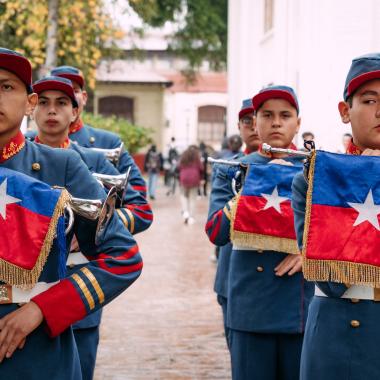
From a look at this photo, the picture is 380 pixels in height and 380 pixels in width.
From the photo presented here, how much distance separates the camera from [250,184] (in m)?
4.47

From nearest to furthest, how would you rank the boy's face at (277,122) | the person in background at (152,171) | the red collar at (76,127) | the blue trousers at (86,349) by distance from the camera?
1. the blue trousers at (86,349)
2. the boy's face at (277,122)
3. the red collar at (76,127)
4. the person in background at (152,171)

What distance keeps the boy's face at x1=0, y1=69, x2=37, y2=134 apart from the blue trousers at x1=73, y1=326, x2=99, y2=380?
190cm

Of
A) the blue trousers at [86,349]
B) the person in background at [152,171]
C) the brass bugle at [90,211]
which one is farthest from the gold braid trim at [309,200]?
the person in background at [152,171]

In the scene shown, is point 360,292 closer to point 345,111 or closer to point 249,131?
point 345,111

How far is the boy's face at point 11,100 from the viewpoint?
2838 millimetres

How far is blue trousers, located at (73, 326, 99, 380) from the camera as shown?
450 cm

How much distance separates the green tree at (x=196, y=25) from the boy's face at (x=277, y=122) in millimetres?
22748

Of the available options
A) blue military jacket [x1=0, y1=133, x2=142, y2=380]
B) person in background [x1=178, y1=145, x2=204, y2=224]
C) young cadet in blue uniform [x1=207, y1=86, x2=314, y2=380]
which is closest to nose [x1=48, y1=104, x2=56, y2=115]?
young cadet in blue uniform [x1=207, y1=86, x2=314, y2=380]

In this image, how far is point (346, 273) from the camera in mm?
3016

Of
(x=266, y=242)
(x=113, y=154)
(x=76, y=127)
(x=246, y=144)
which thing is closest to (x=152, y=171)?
(x=246, y=144)

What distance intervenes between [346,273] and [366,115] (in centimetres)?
57

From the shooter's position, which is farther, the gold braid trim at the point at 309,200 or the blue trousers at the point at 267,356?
the blue trousers at the point at 267,356

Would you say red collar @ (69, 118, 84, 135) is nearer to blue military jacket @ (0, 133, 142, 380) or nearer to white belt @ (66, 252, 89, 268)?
white belt @ (66, 252, 89, 268)

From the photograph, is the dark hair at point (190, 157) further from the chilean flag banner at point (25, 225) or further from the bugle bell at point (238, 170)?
the chilean flag banner at point (25, 225)
